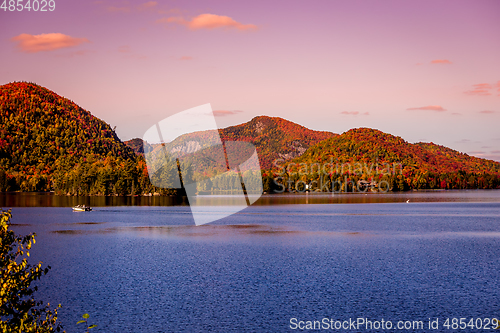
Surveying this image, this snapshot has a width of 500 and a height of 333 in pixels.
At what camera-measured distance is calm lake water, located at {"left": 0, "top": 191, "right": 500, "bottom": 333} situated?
21766mm

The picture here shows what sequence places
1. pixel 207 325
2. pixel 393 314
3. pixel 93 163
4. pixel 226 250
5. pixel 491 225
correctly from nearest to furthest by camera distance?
pixel 207 325
pixel 393 314
pixel 226 250
pixel 491 225
pixel 93 163

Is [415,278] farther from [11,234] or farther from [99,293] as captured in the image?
[11,234]

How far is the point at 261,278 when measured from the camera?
97.6ft

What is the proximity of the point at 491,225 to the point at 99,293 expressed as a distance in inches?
2369

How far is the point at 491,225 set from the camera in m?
67.3

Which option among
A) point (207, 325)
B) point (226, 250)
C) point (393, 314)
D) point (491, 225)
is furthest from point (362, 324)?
point (491, 225)

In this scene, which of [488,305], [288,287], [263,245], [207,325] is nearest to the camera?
[207,325]

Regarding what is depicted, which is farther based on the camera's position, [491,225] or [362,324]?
[491,225]

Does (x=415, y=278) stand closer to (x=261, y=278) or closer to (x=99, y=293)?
(x=261, y=278)

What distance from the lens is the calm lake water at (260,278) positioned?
2177cm

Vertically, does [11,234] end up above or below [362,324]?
above

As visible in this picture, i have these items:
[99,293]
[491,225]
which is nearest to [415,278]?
[99,293]

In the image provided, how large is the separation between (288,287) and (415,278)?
8.78 metres

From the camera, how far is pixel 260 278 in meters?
29.7
